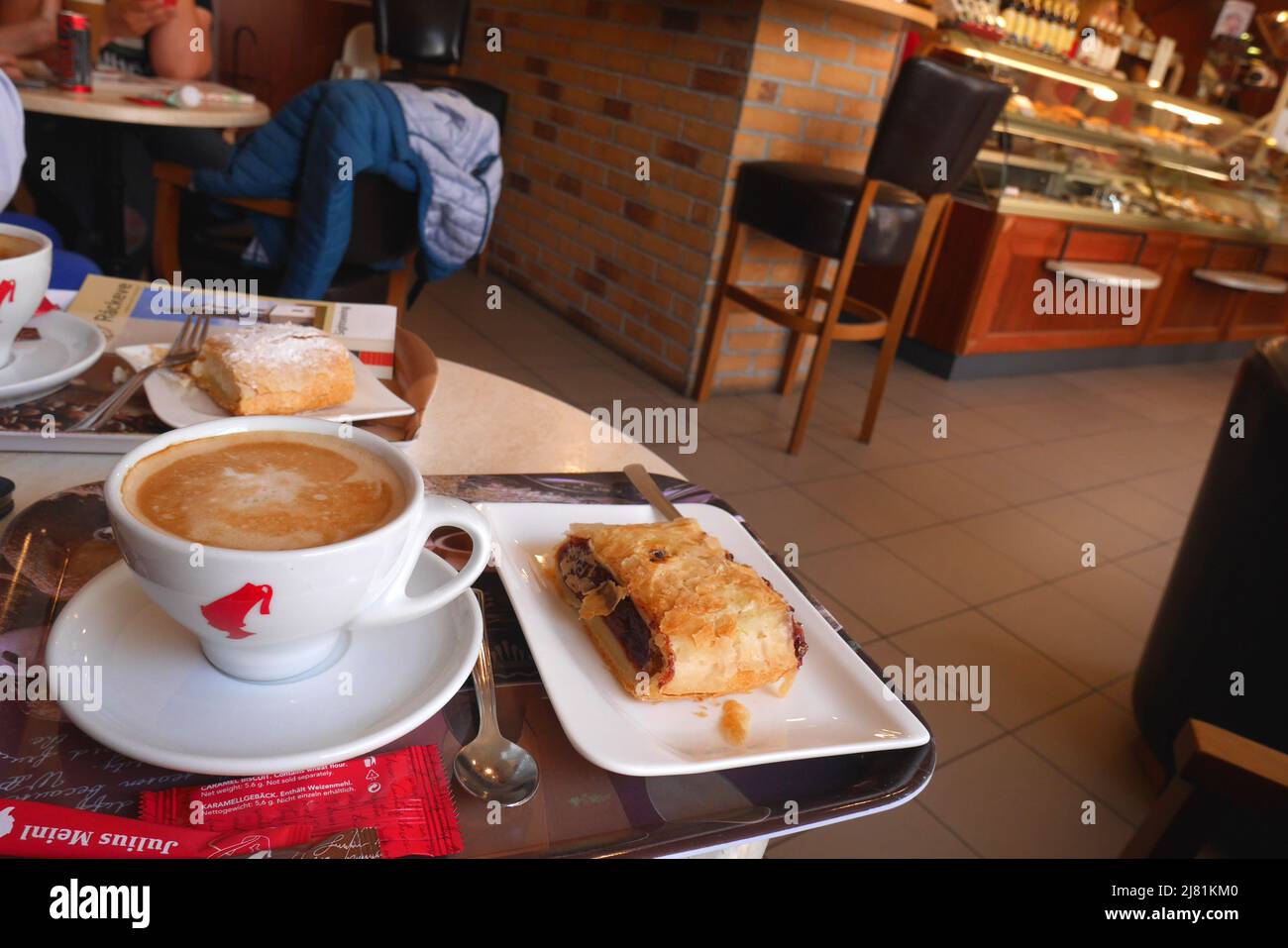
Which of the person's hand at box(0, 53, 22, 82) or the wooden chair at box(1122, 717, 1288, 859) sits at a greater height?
the person's hand at box(0, 53, 22, 82)

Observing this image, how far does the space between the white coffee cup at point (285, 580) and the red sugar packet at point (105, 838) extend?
10 centimetres

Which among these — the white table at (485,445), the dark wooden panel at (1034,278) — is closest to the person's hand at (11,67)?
the white table at (485,445)

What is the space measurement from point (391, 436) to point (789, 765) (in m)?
0.49

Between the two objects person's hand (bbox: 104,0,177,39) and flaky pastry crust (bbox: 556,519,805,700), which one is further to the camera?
person's hand (bbox: 104,0,177,39)

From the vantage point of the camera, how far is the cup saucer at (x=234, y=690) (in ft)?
1.47

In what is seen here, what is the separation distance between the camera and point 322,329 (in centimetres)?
100

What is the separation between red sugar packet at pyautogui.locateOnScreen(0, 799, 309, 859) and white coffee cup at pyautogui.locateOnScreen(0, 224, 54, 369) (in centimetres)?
53

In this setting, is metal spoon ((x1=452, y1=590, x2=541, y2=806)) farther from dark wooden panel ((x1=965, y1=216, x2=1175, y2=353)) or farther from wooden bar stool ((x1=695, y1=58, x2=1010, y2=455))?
dark wooden panel ((x1=965, y1=216, x2=1175, y2=353))

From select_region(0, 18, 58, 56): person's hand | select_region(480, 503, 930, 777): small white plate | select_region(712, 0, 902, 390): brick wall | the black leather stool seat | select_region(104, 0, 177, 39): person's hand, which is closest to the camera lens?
select_region(480, 503, 930, 777): small white plate

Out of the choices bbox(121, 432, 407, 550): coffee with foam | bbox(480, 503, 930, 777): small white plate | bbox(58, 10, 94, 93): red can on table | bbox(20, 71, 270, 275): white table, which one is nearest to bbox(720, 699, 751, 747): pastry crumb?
bbox(480, 503, 930, 777): small white plate

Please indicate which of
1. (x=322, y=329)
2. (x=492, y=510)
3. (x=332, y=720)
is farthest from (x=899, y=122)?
(x=332, y=720)

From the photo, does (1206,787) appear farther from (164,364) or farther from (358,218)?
(358,218)

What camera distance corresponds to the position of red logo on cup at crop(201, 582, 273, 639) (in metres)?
0.45

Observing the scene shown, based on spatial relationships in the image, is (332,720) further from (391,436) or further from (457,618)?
(391,436)
